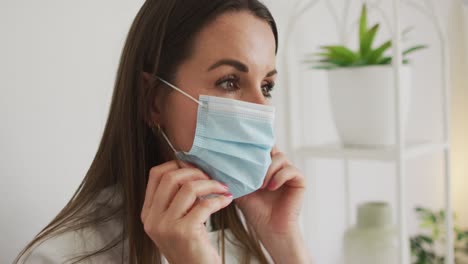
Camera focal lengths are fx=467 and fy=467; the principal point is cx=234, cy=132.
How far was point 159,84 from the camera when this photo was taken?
3.06 ft

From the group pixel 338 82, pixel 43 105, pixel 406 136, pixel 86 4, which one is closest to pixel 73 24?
pixel 86 4

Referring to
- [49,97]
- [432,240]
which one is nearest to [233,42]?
[49,97]

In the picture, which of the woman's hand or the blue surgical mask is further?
the woman's hand

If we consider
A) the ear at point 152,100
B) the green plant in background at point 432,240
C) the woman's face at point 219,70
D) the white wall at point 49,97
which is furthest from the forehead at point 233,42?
the green plant in background at point 432,240

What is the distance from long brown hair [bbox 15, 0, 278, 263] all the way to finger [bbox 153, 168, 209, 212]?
14cm

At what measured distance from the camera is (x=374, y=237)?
5.00 ft

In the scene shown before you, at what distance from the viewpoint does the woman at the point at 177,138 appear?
0.83 m

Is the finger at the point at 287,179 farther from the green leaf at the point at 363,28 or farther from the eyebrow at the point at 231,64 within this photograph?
the green leaf at the point at 363,28

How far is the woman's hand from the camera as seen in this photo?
3.50 feet

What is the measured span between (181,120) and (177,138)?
0.04 m

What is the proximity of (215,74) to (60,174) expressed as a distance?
0.45 metres

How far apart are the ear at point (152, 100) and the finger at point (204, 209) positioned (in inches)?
8.4

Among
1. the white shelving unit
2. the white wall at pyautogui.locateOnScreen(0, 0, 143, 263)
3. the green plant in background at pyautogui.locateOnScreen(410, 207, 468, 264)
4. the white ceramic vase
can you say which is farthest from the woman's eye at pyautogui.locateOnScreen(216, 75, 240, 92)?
the green plant in background at pyautogui.locateOnScreen(410, 207, 468, 264)

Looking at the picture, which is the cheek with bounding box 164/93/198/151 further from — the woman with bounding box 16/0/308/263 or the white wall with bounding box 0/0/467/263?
the white wall with bounding box 0/0/467/263
